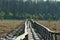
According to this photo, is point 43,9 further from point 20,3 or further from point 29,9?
point 20,3

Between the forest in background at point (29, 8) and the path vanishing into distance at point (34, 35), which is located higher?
the path vanishing into distance at point (34, 35)

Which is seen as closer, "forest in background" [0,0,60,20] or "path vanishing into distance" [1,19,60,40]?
"path vanishing into distance" [1,19,60,40]

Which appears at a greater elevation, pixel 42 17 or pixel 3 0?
pixel 3 0

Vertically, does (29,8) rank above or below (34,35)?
below

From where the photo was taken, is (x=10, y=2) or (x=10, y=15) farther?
(x=10, y=2)

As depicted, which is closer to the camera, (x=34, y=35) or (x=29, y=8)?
(x=34, y=35)

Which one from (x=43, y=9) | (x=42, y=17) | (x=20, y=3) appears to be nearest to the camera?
(x=42, y=17)

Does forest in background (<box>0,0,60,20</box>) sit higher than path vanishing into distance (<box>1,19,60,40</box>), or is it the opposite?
path vanishing into distance (<box>1,19,60,40</box>)

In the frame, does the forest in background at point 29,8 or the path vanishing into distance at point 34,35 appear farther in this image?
the forest in background at point 29,8

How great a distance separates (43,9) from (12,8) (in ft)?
84.1

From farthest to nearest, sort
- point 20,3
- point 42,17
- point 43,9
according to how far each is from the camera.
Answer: point 20,3
point 43,9
point 42,17

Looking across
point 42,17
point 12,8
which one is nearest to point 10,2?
point 12,8

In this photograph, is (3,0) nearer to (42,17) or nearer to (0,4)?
(0,4)

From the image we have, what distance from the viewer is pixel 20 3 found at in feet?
612
